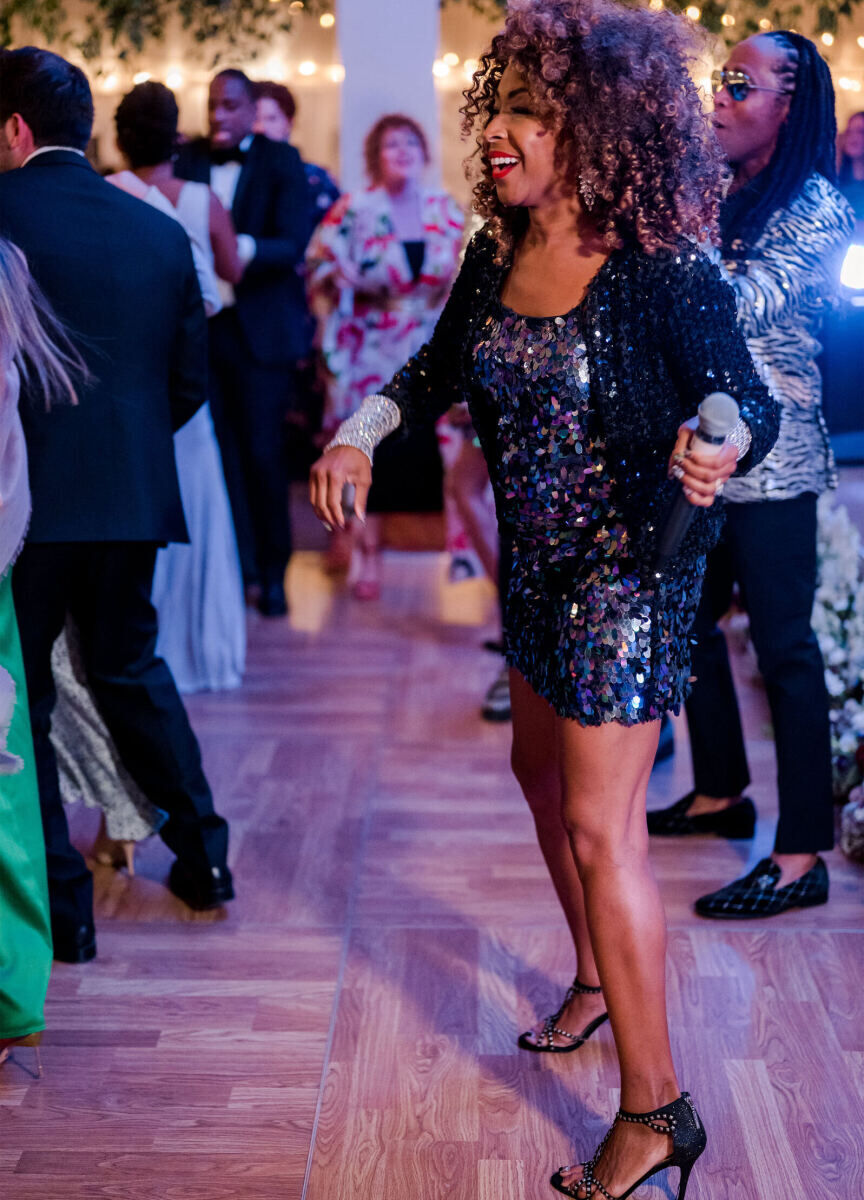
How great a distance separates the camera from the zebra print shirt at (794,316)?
2141mm

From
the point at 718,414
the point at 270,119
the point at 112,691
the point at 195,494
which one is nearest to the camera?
the point at 718,414

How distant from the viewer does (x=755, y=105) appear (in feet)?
7.46

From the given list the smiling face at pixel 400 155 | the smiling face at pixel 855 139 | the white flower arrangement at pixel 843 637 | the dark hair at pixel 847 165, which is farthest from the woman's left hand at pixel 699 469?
the smiling face at pixel 855 139

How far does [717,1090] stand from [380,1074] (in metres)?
0.49

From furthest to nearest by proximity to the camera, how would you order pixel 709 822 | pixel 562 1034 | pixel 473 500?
pixel 473 500 < pixel 709 822 < pixel 562 1034

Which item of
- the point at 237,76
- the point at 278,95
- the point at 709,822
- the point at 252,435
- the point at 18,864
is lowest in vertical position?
the point at 709,822

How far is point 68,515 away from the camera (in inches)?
85.3

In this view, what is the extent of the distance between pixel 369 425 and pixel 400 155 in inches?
118

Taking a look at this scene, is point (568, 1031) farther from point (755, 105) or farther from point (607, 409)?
point (755, 105)

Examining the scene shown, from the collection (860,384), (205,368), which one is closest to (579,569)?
(205,368)

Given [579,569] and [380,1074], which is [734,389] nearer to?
[579,569]

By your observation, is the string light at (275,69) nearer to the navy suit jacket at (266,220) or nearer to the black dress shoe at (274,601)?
the navy suit jacket at (266,220)

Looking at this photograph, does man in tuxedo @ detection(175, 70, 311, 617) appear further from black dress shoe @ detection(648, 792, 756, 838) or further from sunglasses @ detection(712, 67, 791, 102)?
sunglasses @ detection(712, 67, 791, 102)

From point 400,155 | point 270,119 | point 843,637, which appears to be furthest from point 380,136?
point 843,637
